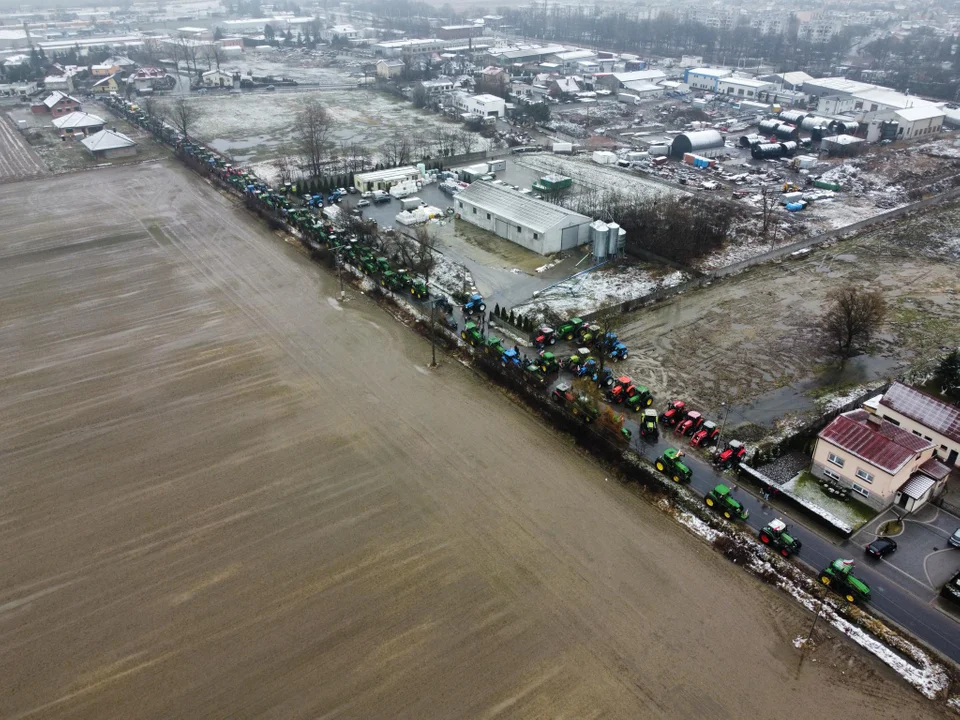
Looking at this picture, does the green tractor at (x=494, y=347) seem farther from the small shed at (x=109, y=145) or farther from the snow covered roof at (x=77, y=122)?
the snow covered roof at (x=77, y=122)

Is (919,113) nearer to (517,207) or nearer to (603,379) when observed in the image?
(517,207)

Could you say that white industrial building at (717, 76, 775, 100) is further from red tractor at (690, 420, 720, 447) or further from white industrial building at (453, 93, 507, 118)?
red tractor at (690, 420, 720, 447)

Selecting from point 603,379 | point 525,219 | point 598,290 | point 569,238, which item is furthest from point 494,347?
point 525,219

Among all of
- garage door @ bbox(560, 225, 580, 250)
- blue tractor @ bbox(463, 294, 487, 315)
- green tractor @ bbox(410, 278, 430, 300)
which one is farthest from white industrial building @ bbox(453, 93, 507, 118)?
blue tractor @ bbox(463, 294, 487, 315)

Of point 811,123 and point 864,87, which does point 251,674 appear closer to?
point 811,123

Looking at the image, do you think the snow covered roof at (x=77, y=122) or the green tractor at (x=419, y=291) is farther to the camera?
the snow covered roof at (x=77, y=122)

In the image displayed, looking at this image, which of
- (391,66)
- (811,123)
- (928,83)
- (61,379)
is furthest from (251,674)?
(928,83)

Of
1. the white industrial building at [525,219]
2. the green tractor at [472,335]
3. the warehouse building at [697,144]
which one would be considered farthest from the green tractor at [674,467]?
the warehouse building at [697,144]
